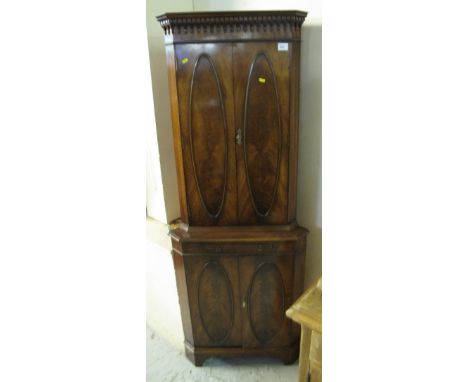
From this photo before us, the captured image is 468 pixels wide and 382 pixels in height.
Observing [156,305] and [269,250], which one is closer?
[269,250]

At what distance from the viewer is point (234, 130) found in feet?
4.68

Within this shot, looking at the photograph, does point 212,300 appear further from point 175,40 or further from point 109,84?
point 109,84

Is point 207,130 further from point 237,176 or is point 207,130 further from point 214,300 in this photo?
point 214,300

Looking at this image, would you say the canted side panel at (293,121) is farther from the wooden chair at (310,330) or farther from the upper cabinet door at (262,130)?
the wooden chair at (310,330)

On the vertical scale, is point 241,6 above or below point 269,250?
above

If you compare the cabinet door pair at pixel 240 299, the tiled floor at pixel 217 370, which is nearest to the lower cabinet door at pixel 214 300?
the cabinet door pair at pixel 240 299

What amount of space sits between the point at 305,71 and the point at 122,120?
4.36ft

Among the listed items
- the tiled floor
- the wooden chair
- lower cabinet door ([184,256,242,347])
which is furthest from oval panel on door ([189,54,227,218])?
the tiled floor

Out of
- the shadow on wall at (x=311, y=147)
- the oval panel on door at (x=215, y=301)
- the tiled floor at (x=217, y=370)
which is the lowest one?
the tiled floor at (x=217, y=370)

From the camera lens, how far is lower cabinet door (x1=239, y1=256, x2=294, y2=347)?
160 centimetres

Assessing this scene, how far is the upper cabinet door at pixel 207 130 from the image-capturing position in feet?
4.44

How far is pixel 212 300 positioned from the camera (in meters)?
1.70

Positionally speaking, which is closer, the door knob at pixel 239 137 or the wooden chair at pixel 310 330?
the wooden chair at pixel 310 330
